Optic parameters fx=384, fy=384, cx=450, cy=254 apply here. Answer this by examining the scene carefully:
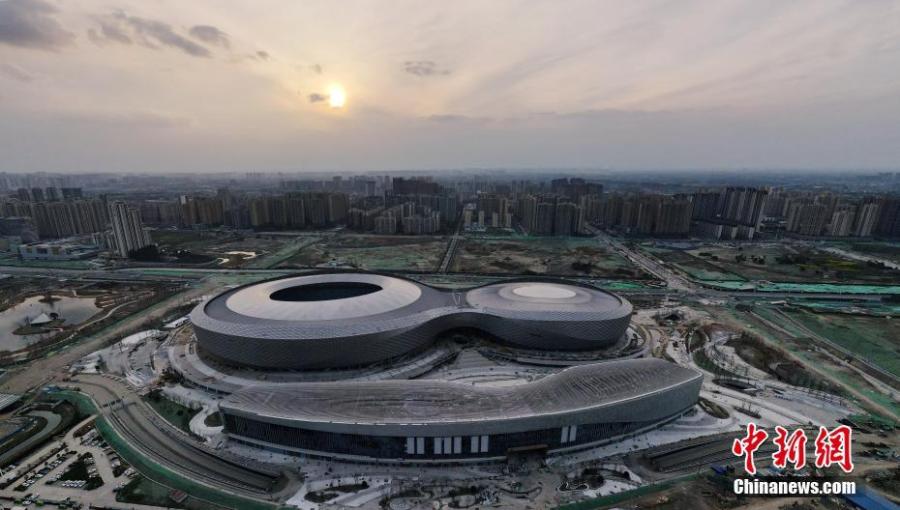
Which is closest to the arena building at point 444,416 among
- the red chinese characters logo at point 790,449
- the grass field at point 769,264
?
the red chinese characters logo at point 790,449

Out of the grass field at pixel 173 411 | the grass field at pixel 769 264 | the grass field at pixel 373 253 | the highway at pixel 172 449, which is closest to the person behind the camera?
the highway at pixel 172 449

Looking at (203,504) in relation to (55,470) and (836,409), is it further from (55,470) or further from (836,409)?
(836,409)

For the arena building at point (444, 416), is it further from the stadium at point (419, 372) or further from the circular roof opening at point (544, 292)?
the circular roof opening at point (544, 292)

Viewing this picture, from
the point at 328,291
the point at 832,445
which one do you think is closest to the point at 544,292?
the point at 328,291

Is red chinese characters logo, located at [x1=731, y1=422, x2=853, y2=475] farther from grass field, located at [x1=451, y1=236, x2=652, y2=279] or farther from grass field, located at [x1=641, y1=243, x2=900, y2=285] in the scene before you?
grass field, located at [x1=641, y1=243, x2=900, y2=285]

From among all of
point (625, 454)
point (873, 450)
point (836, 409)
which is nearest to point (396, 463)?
point (625, 454)

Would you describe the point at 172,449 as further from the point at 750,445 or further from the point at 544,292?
the point at 750,445
